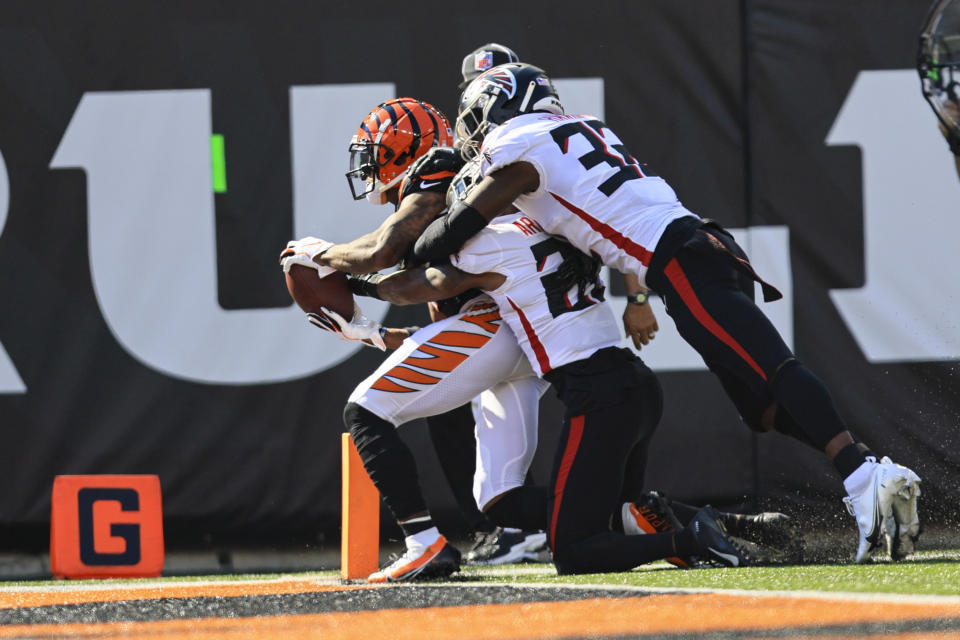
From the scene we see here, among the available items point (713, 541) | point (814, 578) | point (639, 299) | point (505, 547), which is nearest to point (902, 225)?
point (639, 299)

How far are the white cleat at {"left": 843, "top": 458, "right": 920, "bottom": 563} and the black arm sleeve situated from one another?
1017 mm

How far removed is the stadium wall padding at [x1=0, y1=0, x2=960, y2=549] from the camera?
460cm

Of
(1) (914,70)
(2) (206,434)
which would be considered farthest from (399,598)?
(1) (914,70)

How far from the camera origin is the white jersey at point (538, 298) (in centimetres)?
319

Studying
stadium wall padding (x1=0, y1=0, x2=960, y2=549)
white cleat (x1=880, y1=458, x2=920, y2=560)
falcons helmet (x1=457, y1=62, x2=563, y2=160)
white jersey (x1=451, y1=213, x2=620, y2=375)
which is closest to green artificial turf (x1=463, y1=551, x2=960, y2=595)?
white cleat (x1=880, y1=458, x2=920, y2=560)

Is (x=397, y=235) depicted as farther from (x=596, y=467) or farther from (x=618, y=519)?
(x=618, y=519)

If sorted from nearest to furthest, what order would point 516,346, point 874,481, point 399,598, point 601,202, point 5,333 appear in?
point 399,598
point 874,481
point 601,202
point 516,346
point 5,333

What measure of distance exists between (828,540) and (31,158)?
122 inches

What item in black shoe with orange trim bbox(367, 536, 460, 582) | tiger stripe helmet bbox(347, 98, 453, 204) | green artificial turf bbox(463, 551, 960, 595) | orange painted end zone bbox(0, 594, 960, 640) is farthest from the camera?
tiger stripe helmet bbox(347, 98, 453, 204)

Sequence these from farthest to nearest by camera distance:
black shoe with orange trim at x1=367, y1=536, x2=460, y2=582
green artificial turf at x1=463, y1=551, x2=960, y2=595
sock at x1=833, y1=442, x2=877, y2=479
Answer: black shoe with orange trim at x1=367, y1=536, x2=460, y2=582
sock at x1=833, y1=442, x2=877, y2=479
green artificial turf at x1=463, y1=551, x2=960, y2=595

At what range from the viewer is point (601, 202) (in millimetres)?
3102

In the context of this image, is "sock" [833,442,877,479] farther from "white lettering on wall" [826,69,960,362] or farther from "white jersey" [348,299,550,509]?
"white lettering on wall" [826,69,960,362]

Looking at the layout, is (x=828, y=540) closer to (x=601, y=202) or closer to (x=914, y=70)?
(x=914, y=70)

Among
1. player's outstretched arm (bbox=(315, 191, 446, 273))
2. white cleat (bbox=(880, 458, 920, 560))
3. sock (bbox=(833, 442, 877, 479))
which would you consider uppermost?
player's outstretched arm (bbox=(315, 191, 446, 273))
